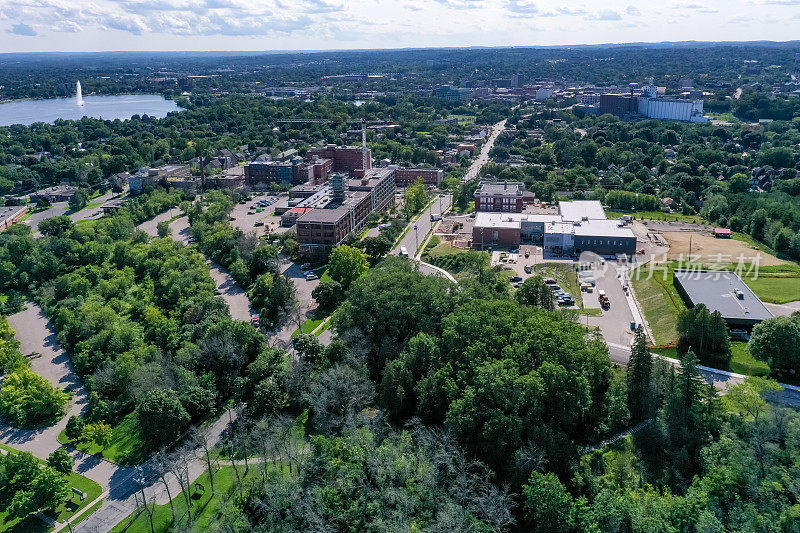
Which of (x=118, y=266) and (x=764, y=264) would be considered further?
(x=118, y=266)

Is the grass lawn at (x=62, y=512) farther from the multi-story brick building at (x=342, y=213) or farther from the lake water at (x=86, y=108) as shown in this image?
the lake water at (x=86, y=108)

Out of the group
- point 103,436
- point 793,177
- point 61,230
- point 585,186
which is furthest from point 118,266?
point 793,177

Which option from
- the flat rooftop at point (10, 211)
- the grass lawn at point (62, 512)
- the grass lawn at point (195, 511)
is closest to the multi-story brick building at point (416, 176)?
the flat rooftop at point (10, 211)

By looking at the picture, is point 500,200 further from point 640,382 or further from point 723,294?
point 640,382

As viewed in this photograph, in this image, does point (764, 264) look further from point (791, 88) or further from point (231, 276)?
point (791, 88)

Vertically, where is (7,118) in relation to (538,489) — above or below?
above

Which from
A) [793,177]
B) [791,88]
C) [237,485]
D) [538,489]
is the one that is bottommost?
[237,485]
